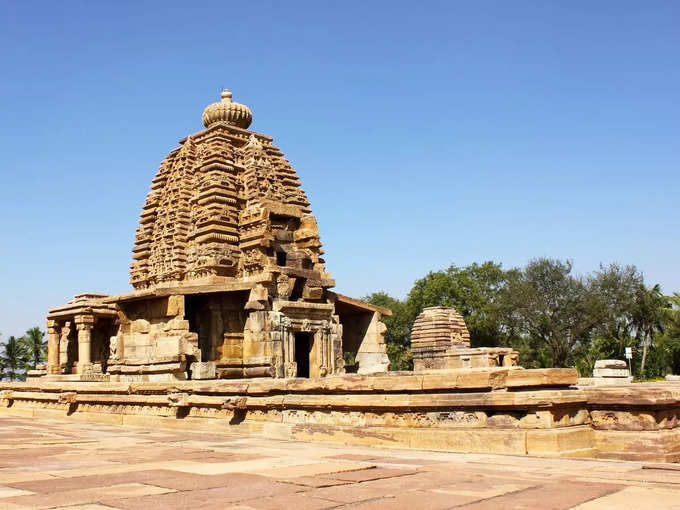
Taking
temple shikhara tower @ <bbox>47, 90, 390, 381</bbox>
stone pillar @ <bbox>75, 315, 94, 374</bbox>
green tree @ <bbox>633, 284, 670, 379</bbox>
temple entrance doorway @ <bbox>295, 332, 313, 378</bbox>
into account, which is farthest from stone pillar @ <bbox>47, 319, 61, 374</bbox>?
green tree @ <bbox>633, 284, 670, 379</bbox>

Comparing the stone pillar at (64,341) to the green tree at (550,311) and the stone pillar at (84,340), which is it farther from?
the green tree at (550,311)

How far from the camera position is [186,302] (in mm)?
19047

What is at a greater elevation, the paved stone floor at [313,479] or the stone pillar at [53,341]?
the stone pillar at [53,341]

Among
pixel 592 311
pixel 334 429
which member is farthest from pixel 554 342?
pixel 334 429

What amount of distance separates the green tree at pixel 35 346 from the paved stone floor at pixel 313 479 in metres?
46.0

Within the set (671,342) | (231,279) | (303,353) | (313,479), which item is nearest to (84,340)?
(231,279)

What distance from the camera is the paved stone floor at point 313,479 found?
177 inches

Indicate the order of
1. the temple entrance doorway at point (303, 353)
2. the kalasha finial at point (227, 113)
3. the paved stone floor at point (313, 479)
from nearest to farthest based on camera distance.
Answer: the paved stone floor at point (313, 479)
the temple entrance doorway at point (303, 353)
the kalasha finial at point (227, 113)

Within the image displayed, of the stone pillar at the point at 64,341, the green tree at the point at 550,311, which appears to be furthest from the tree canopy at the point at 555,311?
the stone pillar at the point at 64,341

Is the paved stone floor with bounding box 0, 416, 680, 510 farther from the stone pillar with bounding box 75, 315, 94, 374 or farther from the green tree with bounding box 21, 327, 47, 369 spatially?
the green tree with bounding box 21, 327, 47, 369

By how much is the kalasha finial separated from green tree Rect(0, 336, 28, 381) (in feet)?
111

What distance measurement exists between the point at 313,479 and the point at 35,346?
163 ft

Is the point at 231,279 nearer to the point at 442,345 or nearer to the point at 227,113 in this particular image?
the point at 227,113

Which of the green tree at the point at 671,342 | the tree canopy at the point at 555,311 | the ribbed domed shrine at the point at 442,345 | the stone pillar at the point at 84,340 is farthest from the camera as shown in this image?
the tree canopy at the point at 555,311
